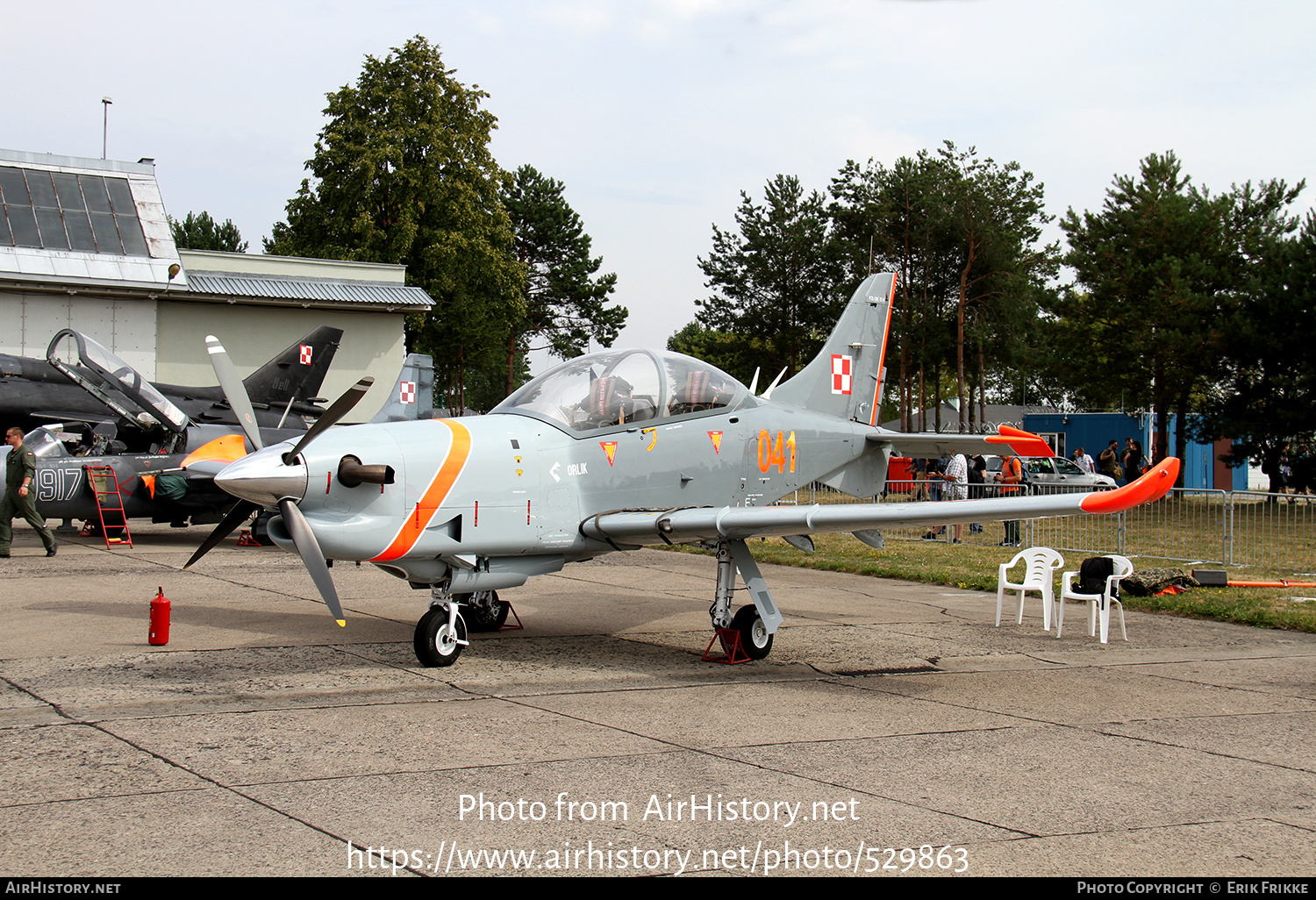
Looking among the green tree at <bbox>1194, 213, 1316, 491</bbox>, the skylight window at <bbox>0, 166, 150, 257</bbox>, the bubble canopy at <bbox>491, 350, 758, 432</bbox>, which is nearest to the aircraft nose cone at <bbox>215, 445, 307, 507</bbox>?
the bubble canopy at <bbox>491, 350, 758, 432</bbox>

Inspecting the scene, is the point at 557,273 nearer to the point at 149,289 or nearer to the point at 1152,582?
the point at 149,289

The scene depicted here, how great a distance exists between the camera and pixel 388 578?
12945 mm

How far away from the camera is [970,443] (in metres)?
9.66

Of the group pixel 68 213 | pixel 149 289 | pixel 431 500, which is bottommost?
pixel 431 500

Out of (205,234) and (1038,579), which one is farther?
(205,234)

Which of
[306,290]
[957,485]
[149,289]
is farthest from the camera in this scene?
[306,290]

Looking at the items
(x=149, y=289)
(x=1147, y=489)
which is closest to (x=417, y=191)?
(x=149, y=289)

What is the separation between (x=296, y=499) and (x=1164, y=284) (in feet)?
100

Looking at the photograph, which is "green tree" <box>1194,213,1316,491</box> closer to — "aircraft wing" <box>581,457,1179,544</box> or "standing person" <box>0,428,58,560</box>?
"aircraft wing" <box>581,457,1179,544</box>

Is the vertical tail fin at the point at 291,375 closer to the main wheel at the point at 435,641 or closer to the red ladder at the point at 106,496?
the red ladder at the point at 106,496

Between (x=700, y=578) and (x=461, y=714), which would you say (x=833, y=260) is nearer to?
(x=700, y=578)

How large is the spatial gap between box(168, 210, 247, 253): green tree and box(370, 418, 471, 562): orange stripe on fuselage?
7723cm

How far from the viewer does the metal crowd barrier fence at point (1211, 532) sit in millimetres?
15156

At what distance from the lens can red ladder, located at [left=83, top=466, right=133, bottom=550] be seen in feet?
52.5
